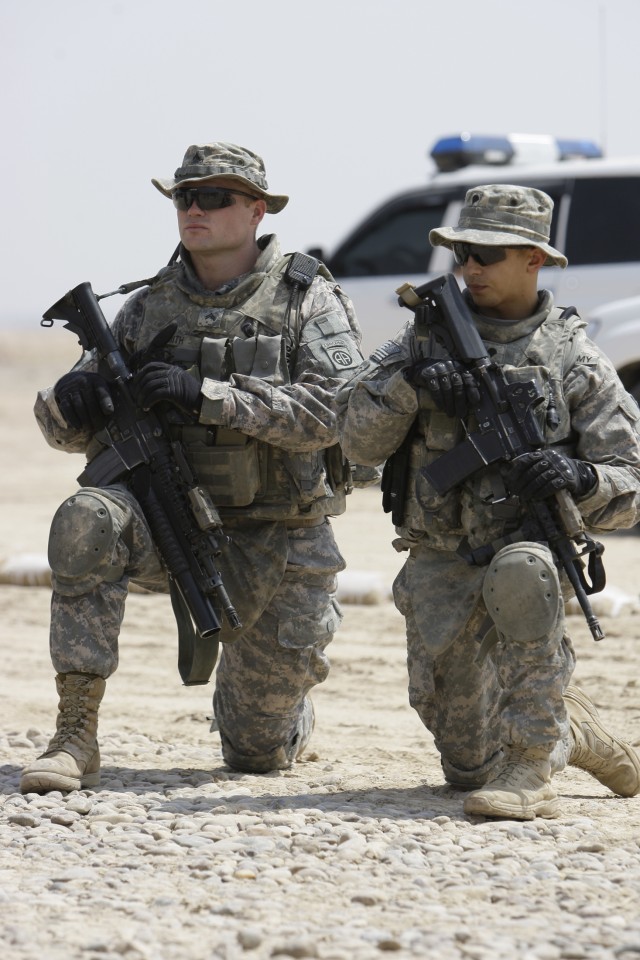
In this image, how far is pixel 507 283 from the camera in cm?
483

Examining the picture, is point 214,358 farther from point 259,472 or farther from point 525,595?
point 525,595

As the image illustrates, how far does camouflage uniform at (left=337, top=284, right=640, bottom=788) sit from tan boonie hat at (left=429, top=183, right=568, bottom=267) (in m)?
0.06

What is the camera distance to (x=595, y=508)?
15.1 ft

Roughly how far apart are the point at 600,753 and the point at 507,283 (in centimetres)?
150

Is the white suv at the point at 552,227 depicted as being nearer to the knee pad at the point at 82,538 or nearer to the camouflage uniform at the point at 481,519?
the camouflage uniform at the point at 481,519

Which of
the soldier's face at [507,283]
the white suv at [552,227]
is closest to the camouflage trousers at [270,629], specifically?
the soldier's face at [507,283]

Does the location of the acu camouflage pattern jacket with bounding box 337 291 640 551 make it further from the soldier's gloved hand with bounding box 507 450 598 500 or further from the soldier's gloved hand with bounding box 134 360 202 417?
the soldier's gloved hand with bounding box 134 360 202 417

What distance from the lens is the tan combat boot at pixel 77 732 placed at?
487cm

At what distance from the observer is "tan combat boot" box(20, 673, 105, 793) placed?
4.87 metres

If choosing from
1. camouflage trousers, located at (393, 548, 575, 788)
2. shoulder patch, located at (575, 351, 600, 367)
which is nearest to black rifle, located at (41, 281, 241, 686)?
camouflage trousers, located at (393, 548, 575, 788)

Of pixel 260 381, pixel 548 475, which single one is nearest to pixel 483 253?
pixel 548 475

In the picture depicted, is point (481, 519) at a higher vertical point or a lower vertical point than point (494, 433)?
lower

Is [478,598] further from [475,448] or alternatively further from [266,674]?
[266,674]

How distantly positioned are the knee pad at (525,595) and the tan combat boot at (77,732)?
4.32ft
